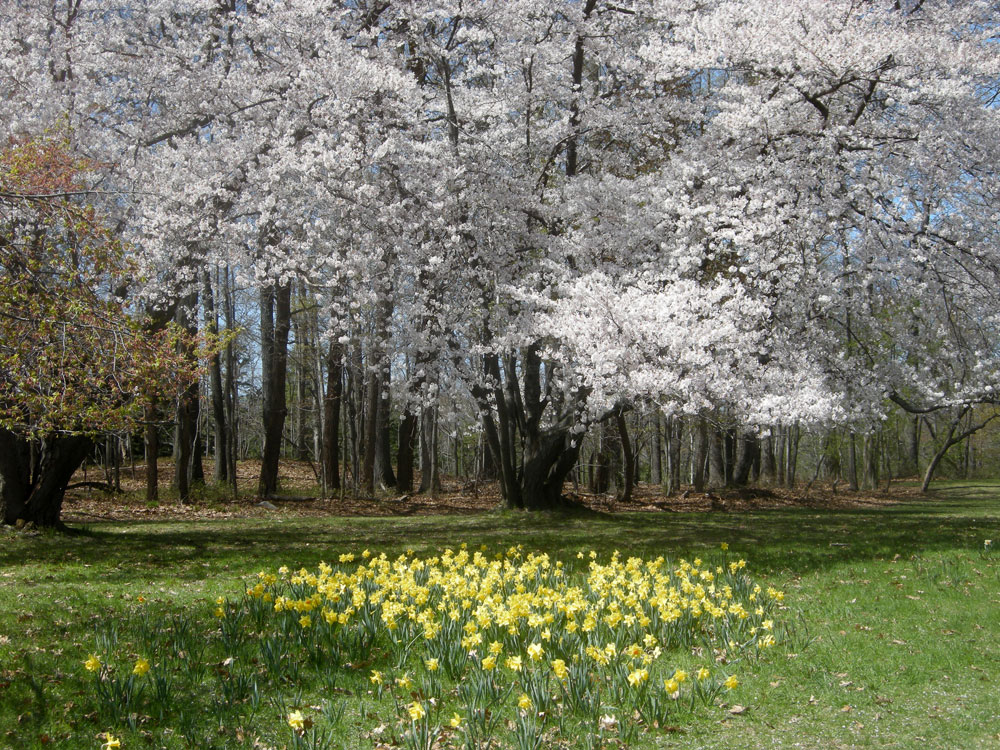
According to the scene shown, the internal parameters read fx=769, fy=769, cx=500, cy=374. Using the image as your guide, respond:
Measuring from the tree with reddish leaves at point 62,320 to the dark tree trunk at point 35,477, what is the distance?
0.94 m

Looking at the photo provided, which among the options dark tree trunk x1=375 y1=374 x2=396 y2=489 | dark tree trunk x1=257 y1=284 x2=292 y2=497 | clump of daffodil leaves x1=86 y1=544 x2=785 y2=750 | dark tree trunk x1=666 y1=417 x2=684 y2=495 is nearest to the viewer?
clump of daffodil leaves x1=86 y1=544 x2=785 y2=750

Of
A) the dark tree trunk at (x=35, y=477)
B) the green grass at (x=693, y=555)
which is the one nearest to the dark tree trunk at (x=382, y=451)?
the green grass at (x=693, y=555)

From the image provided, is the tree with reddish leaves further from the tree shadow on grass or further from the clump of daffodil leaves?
the clump of daffodil leaves

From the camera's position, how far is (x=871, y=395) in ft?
39.1

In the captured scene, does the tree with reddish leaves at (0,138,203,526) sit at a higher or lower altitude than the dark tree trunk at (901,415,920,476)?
higher

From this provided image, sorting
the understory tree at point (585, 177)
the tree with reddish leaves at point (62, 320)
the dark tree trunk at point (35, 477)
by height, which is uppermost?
the understory tree at point (585, 177)

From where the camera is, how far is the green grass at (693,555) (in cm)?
398

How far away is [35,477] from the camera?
1003 cm

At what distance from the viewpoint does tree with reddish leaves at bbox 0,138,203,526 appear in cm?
Answer: 602

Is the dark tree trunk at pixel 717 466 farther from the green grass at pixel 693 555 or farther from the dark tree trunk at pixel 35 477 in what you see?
the dark tree trunk at pixel 35 477

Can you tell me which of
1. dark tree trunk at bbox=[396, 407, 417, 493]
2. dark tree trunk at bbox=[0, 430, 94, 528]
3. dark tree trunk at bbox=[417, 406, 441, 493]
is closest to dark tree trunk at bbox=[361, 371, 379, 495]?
dark tree trunk at bbox=[396, 407, 417, 493]

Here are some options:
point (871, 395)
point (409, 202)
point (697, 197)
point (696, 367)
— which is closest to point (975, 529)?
point (871, 395)

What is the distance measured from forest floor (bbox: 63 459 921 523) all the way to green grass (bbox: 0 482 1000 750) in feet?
7.35

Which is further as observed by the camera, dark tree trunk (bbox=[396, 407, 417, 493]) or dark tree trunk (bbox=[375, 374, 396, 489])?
dark tree trunk (bbox=[375, 374, 396, 489])
